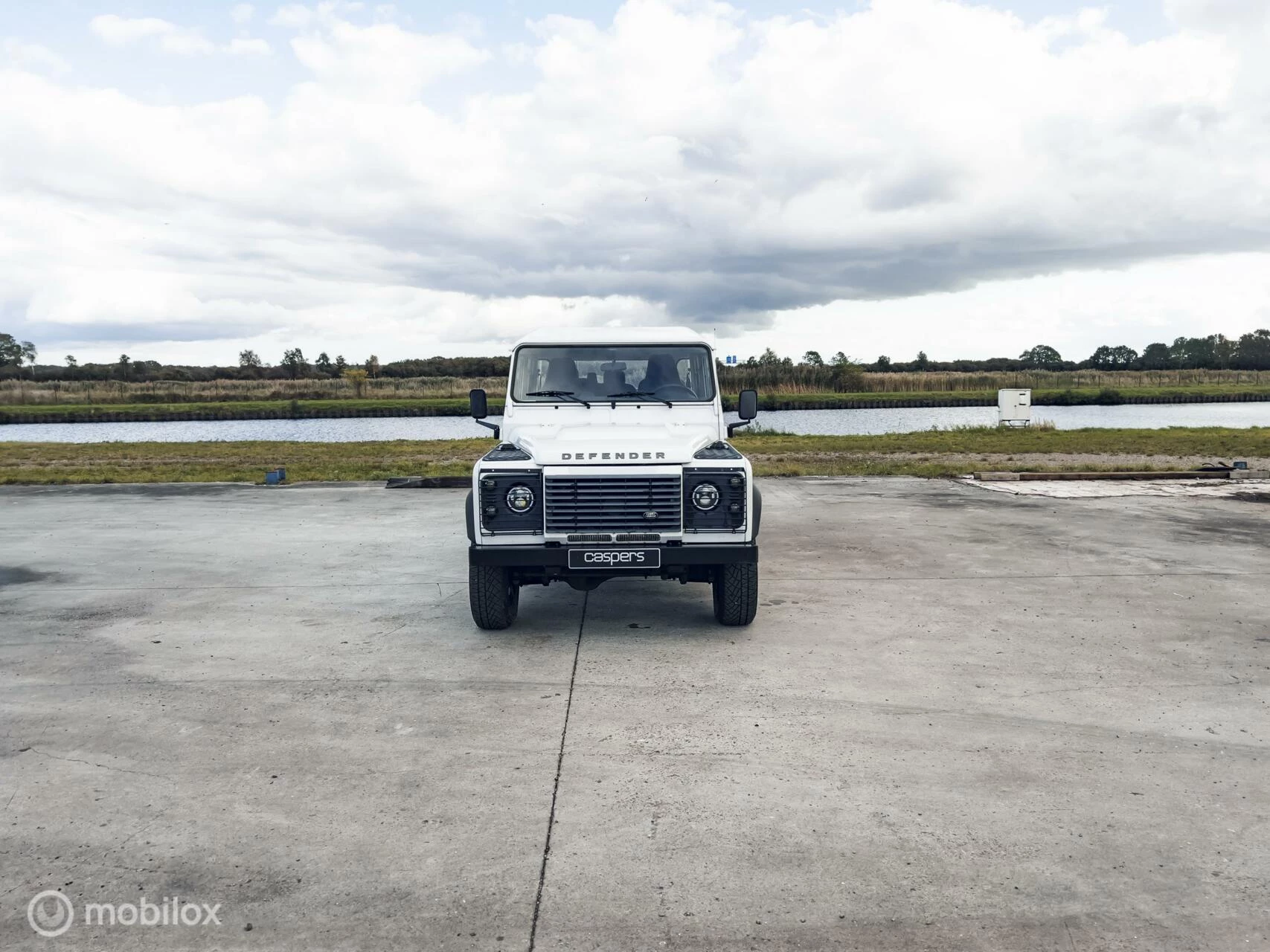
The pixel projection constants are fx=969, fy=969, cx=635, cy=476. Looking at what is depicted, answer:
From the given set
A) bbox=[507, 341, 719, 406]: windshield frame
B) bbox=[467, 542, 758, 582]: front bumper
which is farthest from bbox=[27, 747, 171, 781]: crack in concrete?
bbox=[507, 341, 719, 406]: windshield frame

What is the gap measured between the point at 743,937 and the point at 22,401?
235ft

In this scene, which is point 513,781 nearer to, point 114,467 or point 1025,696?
point 1025,696

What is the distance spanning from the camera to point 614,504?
672 centimetres

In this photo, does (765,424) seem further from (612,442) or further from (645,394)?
(612,442)

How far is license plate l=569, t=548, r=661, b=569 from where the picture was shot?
661 cm

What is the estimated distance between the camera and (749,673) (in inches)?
237

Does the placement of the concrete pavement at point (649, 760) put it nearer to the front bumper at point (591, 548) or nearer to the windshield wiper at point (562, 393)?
the front bumper at point (591, 548)

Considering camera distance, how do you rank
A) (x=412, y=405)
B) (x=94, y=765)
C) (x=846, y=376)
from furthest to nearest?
(x=412, y=405)
(x=846, y=376)
(x=94, y=765)

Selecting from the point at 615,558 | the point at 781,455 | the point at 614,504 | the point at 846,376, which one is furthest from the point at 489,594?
the point at 846,376

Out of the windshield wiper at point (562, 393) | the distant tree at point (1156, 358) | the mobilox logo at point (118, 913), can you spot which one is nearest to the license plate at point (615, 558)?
the windshield wiper at point (562, 393)

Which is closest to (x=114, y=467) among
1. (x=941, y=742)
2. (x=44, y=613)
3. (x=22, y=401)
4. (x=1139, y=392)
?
(x=44, y=613)

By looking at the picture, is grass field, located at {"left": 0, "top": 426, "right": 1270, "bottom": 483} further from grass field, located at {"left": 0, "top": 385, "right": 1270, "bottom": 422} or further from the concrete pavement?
grass field, located at {"left": 0, "top": 385, "right": 1270, "bottom": 422}

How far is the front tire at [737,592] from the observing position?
22.9ft

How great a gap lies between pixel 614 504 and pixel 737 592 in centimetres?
113
